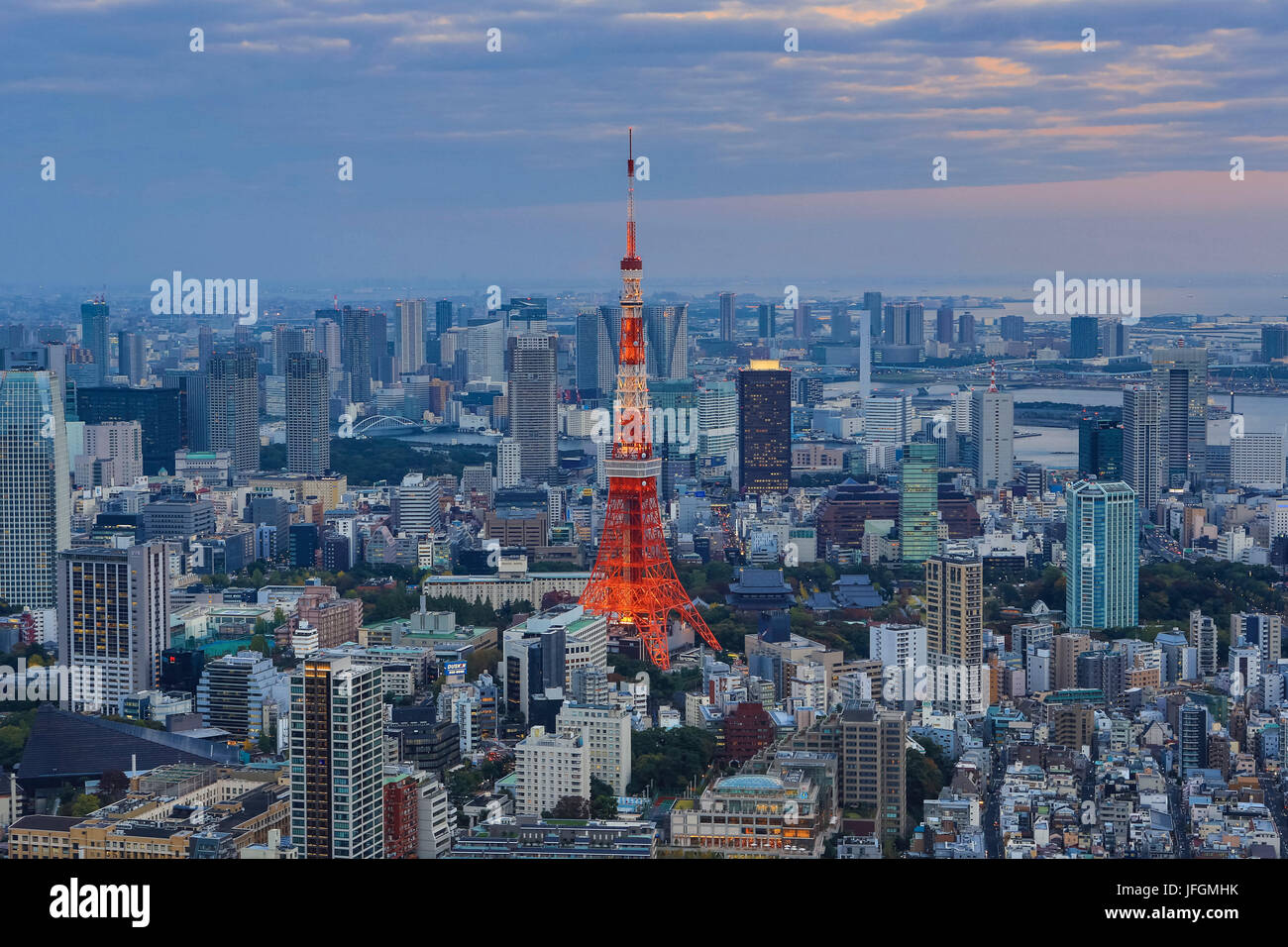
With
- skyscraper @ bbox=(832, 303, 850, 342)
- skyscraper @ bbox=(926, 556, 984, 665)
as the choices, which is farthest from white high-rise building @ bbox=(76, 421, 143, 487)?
skyscraper @ bbox=(926, 556, 984, 665)

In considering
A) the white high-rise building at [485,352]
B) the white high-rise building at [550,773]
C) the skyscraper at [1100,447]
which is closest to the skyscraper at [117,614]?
the white high-rise building at [550,773]

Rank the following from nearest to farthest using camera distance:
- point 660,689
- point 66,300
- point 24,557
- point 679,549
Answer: point 660,689 < point 24,557 < point 679,549 < point 66,300

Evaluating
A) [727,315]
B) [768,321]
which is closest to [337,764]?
[727,315]

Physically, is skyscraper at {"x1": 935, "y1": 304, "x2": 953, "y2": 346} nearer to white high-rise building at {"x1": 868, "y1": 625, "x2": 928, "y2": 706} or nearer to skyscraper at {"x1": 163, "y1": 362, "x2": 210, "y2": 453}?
white high-rise building at {"x1": 868, "y1": 625, "x2": 928, "y2": 706}
